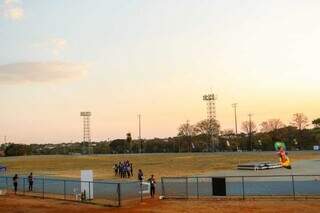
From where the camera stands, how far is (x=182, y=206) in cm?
2611

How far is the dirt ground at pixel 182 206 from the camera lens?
2409 cm

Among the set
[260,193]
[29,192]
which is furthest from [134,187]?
[260,193]

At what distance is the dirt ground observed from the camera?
24.1 m

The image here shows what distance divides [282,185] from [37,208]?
55.0 feet

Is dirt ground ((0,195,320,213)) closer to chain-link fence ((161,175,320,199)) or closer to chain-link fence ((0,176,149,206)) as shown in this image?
chain-link fence ((0,176,149,206))

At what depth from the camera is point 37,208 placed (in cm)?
2720

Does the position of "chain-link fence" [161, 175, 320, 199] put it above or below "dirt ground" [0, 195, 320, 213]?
above

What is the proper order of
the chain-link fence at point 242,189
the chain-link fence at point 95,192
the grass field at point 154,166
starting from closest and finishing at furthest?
the chain-link fence at point 242,189, the chain-link fence at point 95,192, the grass field at point 154,166

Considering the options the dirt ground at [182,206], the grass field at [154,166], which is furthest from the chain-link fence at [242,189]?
the grass field at [154,166]

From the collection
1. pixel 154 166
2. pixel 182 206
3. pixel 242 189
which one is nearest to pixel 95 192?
pixel 182 206

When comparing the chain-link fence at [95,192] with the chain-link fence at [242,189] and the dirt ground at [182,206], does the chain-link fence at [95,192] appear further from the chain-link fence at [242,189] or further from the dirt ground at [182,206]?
the chain-link fence at [242,189]

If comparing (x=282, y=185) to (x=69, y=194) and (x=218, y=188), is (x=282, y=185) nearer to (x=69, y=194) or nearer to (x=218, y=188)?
(x=218, y=188)

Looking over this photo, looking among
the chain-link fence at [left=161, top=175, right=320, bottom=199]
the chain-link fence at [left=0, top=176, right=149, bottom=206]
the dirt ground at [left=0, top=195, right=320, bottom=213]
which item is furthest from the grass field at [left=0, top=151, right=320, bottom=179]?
the dirt ground at [left=0, top=195, right=320, bottom=213]

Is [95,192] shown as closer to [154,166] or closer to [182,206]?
[182,206]
